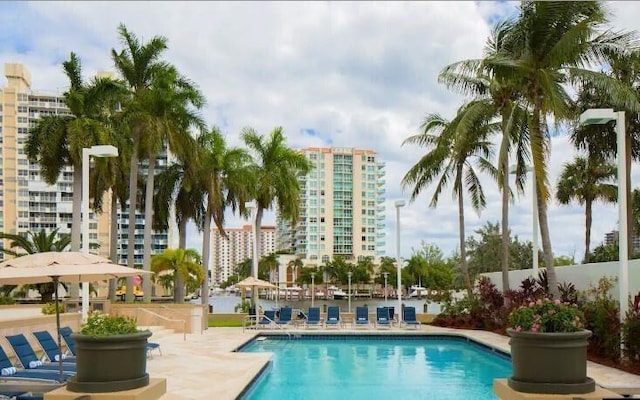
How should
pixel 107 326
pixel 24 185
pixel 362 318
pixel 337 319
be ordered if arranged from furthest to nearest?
pixel 24 185 → pixel 362 318 → pixel 337 319 → pixel 107 326

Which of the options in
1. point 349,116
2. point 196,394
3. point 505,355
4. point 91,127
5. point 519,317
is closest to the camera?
point 519,317

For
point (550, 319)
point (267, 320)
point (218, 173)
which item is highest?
point (218, 173)

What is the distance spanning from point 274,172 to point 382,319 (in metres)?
9.41

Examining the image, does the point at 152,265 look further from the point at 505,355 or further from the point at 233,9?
the point at 233,9

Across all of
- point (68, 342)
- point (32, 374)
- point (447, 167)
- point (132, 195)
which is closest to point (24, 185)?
point (132, 195)

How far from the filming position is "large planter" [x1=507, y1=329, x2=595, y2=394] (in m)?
5.82

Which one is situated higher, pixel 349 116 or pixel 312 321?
pixel 349 116

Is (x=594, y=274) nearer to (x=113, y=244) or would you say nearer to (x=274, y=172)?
(x=274, y=172)

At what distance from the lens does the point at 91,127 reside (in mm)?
23891

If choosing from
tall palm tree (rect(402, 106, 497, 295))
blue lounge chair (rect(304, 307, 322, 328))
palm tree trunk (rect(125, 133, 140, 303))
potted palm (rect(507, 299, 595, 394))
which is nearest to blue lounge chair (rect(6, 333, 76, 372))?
potted palm (rect(507, 299, 595, 394))

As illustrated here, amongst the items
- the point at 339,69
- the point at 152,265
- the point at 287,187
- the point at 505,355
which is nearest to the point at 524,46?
the point at 339,69

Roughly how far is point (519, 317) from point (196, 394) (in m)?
5.98

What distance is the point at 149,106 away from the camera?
24750 millimetres

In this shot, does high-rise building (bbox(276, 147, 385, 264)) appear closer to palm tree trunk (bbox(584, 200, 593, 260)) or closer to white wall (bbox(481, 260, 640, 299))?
→ palm tree trunk (bbox(584, 200, 593, 260))
